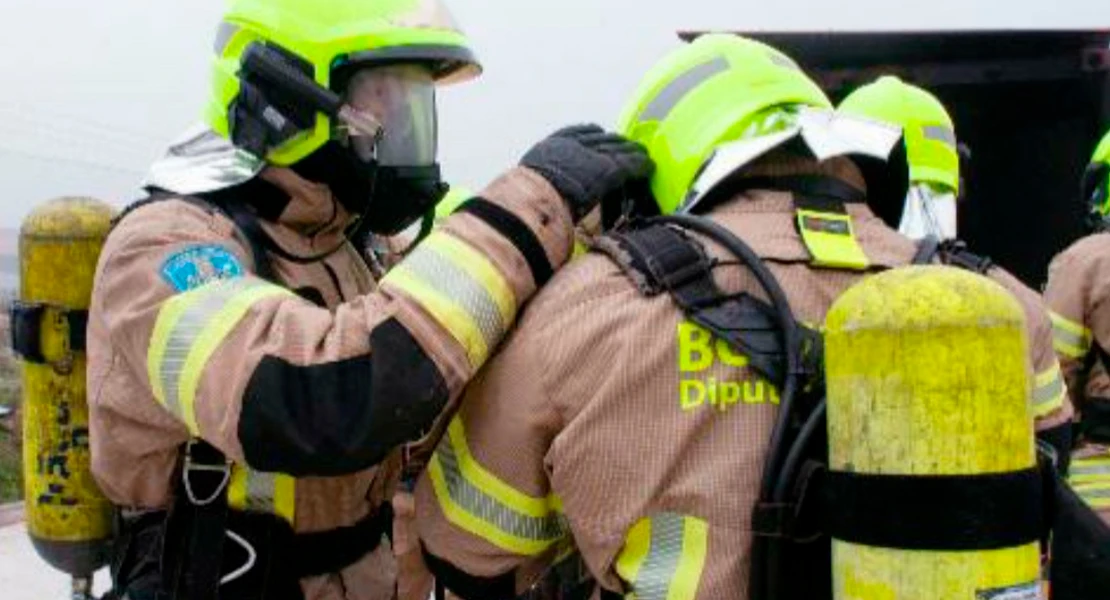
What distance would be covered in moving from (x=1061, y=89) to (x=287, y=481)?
4.69 meters

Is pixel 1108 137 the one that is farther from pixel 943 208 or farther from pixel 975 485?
pixel 975 485

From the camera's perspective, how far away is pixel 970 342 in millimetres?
1481

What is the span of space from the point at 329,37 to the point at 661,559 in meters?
1.19

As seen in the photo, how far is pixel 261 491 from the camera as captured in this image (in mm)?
2396

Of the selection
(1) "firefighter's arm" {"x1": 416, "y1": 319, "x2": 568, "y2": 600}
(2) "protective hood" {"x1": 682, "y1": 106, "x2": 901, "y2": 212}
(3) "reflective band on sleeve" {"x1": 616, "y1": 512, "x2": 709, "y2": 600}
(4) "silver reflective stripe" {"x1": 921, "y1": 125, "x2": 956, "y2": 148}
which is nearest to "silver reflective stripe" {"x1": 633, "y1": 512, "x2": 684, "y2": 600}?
(3) "reflective band on sleeve" {"x1": 616, "y1": 512, "x2": 709, "y2": 600}

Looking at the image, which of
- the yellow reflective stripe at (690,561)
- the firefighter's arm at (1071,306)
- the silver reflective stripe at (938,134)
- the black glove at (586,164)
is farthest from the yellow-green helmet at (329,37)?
the firefighter's arm at (1071,306)

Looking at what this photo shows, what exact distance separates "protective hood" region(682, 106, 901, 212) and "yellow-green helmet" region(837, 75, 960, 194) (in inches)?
85.0

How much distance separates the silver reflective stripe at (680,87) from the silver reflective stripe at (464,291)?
1.49 ft

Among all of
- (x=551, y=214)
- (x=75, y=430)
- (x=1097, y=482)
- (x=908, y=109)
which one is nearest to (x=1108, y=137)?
(x=908, y=109)

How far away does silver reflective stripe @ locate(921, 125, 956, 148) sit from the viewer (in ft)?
13.9

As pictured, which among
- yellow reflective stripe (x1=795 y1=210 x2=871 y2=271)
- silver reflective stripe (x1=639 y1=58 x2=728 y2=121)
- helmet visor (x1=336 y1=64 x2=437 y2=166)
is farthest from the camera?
helmet visor (x1=336 y1=64 x2=437 y2=166)

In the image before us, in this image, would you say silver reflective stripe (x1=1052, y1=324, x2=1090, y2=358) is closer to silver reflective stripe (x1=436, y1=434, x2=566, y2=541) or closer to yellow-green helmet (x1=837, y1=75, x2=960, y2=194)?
yellow-green helmet (x1=837, y1=75, x2=960, y2=194)

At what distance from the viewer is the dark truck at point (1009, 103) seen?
570 centimetres

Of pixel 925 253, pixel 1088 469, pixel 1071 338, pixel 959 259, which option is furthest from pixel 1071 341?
pixel 925 253
